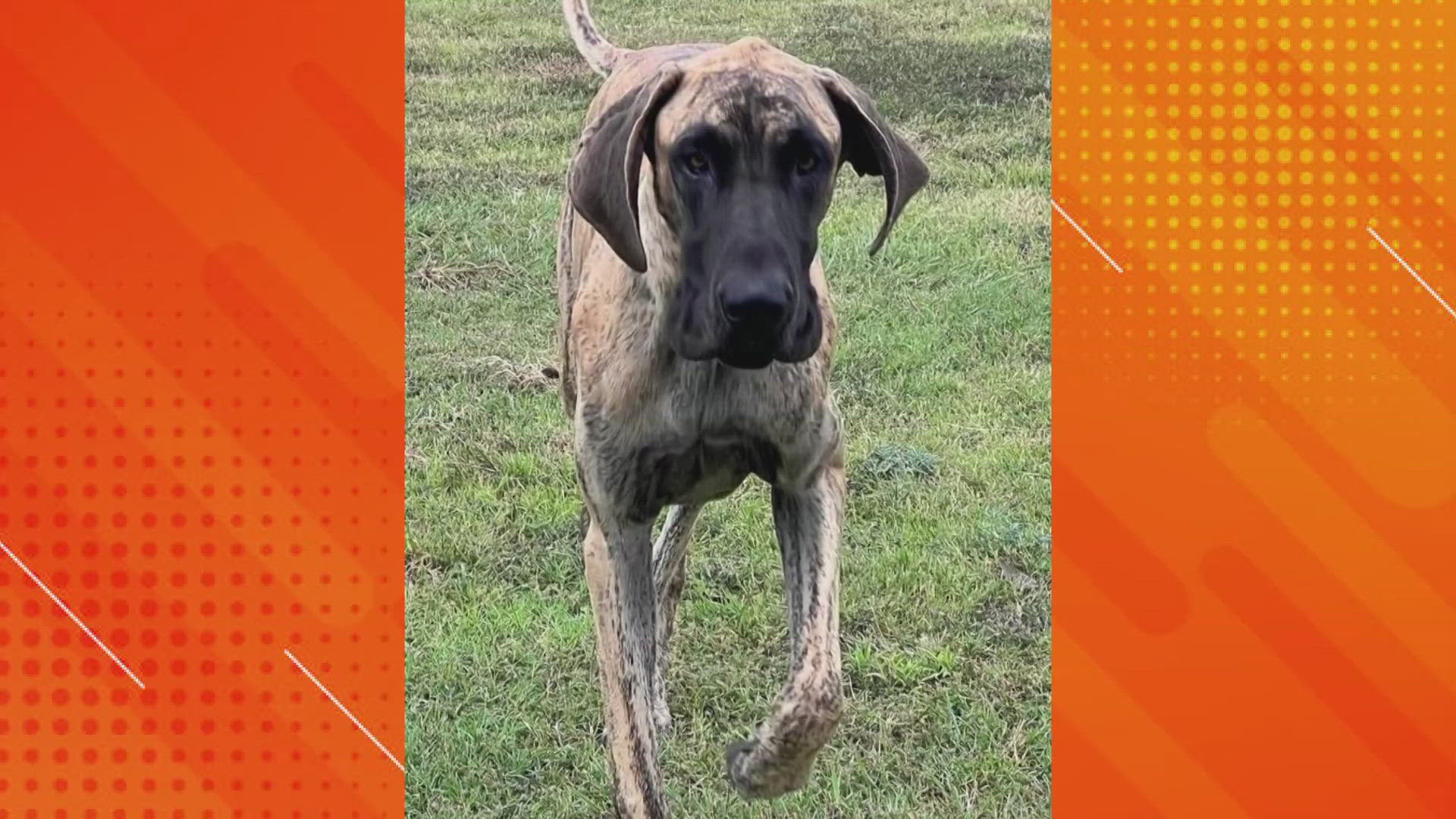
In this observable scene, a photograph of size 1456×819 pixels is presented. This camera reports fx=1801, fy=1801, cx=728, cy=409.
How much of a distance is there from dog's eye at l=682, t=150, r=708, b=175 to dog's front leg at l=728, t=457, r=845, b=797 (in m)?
0.85

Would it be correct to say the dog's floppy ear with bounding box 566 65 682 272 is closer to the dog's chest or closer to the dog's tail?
the dog's chest

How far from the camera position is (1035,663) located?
17.6 feet

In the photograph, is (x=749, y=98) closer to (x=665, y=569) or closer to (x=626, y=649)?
(x=626, y=649)

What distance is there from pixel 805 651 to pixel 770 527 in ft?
7.48

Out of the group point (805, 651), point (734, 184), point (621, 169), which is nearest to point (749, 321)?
point (734, 184)

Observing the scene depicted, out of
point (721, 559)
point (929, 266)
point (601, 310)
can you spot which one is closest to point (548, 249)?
point (929, 266)

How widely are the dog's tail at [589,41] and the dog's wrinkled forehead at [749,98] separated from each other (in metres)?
1.72

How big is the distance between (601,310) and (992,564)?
2304 millimetres

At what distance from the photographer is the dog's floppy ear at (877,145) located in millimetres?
3758

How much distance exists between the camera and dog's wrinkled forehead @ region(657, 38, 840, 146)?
3.52m

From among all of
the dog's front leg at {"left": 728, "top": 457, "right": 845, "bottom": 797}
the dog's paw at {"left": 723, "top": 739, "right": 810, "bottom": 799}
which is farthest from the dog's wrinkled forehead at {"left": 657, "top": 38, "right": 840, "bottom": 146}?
the dog's paw at {"left": 723, "top": 739, "right": 810, "bottom": 799}

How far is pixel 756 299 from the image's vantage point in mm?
3369

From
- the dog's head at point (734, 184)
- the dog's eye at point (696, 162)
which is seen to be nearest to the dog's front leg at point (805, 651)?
the dog's head at point (734, 184)

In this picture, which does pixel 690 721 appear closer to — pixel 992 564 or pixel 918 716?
pixel 918 716
